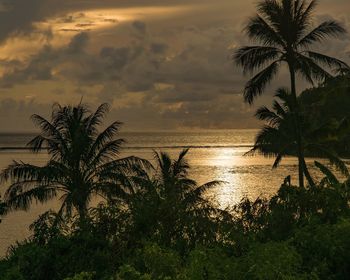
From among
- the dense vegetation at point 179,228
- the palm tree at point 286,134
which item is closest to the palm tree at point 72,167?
the dense vegetation at point 179,228

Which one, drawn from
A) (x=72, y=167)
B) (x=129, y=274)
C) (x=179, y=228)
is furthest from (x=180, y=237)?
(x=72, y=167)

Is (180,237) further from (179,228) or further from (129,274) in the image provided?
(129,274)

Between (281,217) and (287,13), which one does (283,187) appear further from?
(287,13)

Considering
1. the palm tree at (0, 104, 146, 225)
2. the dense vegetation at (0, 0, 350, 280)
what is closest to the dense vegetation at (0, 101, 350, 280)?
the dense vegetation at (0, 0, 350, 280)

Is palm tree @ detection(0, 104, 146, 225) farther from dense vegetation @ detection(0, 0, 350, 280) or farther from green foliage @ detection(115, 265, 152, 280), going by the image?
green foliage @ detection(115, 265, 152, 280)

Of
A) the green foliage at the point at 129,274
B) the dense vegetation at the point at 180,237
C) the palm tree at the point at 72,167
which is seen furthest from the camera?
the palm tree at the point at 72,167

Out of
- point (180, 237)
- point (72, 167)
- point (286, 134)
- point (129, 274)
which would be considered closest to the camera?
point (129, 274)

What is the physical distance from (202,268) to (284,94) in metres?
25.7

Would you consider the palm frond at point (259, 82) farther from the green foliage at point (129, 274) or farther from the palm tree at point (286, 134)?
the green foliage at point (129, 274)

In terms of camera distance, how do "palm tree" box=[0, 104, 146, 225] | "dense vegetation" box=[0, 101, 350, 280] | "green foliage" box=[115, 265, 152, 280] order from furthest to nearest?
"palm tree" box=[0, 104, 146, 225]
"dense vegetation" box=[0, 101, 350, 280]
"green foliage" box=[115, 265, 152, 280]

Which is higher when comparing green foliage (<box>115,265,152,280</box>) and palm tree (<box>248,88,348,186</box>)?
palm tree (<box>248,88,348,186</box>)

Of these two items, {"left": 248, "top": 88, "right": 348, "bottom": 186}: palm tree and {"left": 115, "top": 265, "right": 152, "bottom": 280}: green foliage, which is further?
{"left": 248, "top": 88, "right": 348, "bottom": 186}: palm tree

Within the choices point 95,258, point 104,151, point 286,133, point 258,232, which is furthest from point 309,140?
point 95,258

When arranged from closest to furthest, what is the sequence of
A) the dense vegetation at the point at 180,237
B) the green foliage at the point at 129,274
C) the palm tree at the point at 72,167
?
the green foliage at the point at 129,274 → the dense vegetation at the point at 180,237 → the palm tree at the point at 72,167
